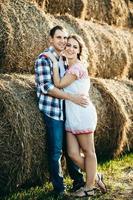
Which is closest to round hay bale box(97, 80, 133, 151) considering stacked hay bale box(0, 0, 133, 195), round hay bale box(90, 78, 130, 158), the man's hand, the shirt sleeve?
stacked hay bale box(0, 0, 133, 195)

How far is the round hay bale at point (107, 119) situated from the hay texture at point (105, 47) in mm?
595

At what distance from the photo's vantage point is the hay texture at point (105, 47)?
8117 mm

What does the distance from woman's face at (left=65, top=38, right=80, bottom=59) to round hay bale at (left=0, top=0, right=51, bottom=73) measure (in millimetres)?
786

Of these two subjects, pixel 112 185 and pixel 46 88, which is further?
pixel 112 185

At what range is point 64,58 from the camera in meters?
6.22

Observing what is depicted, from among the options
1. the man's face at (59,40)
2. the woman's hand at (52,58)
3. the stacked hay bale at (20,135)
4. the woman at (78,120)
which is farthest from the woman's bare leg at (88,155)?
the man's face at (59,40)

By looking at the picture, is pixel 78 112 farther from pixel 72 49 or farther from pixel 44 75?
pixel 72 49

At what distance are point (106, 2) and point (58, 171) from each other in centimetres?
437

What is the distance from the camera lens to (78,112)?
5988mm

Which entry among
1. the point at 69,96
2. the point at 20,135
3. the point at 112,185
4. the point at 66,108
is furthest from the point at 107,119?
the point at 20,135

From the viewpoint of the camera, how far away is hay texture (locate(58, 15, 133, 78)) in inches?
320

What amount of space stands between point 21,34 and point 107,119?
5.85 ft

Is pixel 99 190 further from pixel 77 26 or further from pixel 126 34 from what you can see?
pixel 126 34

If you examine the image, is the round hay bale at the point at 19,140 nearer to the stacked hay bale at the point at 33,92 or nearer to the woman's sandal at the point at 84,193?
the stacked hay bale at the point at 33,92
